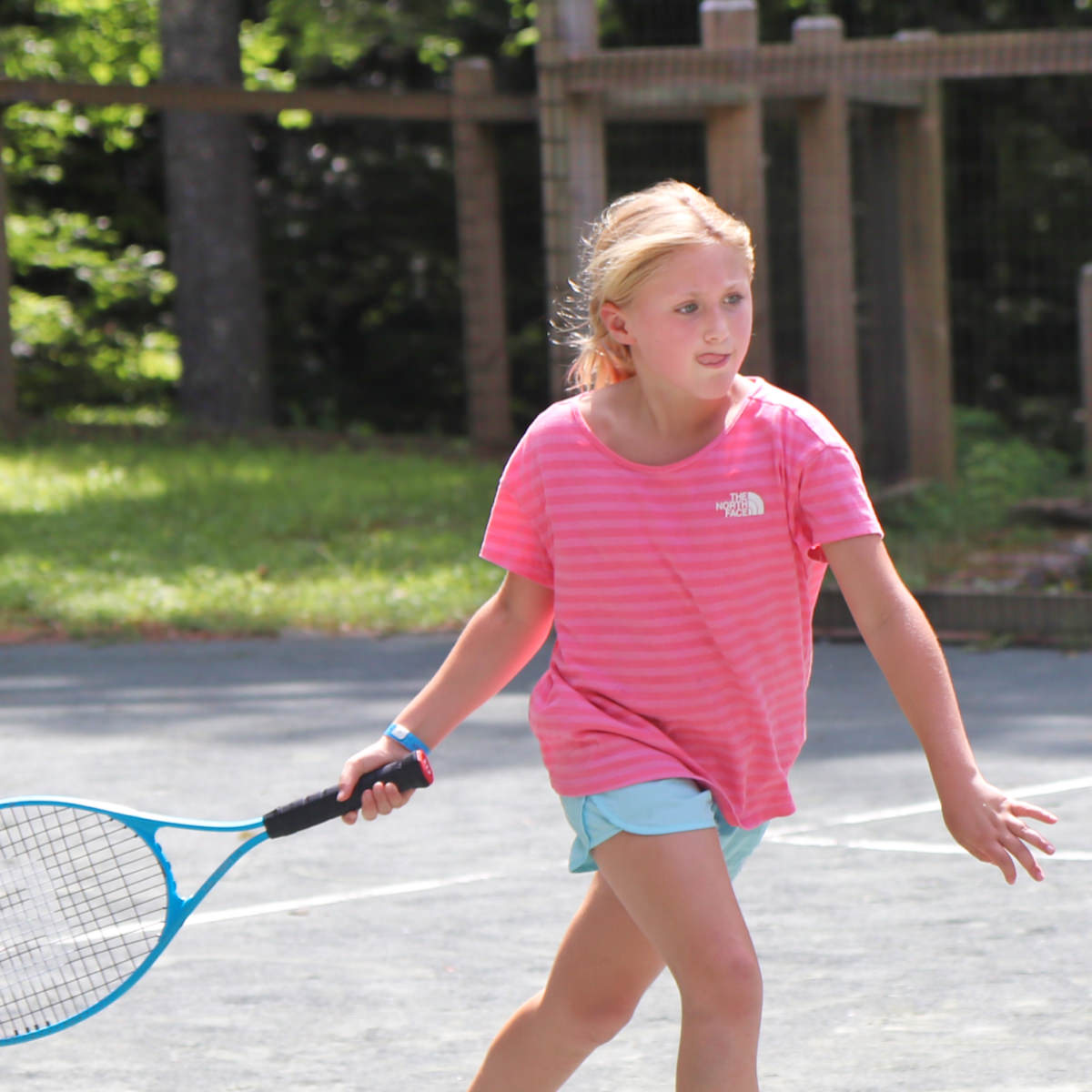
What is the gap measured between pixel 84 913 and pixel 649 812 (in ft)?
5.59

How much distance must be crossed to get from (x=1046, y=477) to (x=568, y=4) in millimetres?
4450

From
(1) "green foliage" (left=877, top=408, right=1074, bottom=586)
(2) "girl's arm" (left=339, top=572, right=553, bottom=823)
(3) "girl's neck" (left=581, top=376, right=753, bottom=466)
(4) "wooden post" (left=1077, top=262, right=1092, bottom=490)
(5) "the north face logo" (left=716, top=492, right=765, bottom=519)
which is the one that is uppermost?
(3) "girl's neck" (left=581, top=376, right=753, bottom=466)

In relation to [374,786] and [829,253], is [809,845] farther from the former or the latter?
[829,253]

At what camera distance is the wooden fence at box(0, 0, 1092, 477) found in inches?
398

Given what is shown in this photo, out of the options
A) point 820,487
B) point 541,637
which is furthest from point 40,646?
point 820,487

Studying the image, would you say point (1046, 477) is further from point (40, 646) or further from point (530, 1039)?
point (530, 1039)

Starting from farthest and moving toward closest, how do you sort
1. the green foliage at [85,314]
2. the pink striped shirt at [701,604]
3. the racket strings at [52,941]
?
the green foliage at [85,314] < the racket strings at [52,941] < the pink striped shirt at [701,604]

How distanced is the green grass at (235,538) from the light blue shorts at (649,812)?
5.72 meters

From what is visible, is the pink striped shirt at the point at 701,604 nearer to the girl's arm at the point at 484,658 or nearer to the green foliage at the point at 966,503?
the girl's arm at the point at 484,658

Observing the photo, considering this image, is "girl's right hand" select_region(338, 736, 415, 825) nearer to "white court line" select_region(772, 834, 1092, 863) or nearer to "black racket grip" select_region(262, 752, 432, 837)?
"black racket grip" select_region(262, 752, 432, 837)

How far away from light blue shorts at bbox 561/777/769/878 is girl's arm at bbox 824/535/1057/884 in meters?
0.33

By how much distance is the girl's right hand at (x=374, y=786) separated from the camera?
9.68ft

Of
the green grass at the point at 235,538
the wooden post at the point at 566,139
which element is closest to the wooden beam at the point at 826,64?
the wooden post at the point at 566,139

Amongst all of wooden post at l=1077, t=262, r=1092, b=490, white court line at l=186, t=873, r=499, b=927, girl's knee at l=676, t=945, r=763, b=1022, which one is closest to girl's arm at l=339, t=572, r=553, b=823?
girl's knee at l=676, t=945, r=763, b=1022
